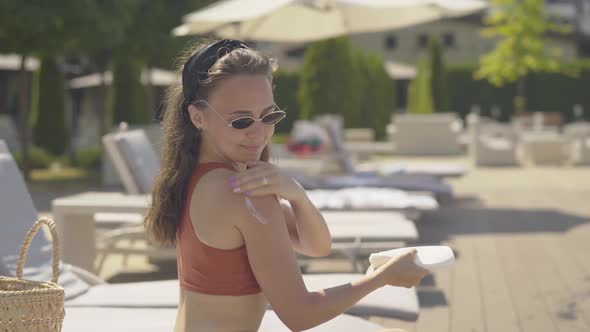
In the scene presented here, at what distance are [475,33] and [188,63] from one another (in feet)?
141

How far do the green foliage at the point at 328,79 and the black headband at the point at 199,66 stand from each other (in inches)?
799

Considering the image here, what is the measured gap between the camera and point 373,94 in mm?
26500

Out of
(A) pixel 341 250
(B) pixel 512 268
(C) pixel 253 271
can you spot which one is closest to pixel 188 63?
(C) pixel 253 271

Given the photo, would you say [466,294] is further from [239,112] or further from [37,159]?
[37,159]

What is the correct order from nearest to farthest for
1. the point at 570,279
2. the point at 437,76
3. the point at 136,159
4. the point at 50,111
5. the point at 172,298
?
the point at 172,298, the point at 570,279, the point at 136,159, the point at 50,111, the point at 437,76

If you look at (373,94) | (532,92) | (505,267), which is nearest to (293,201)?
(505,267)

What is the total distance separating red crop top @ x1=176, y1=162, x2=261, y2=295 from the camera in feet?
7.60

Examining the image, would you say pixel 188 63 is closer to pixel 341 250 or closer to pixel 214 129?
pixel 214 129

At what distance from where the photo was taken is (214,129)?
2.36 m

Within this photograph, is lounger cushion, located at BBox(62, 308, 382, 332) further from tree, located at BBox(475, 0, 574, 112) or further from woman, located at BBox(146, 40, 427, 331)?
tree, located at BBox(475, 0, 574, 112)

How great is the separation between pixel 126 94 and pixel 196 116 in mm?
18334

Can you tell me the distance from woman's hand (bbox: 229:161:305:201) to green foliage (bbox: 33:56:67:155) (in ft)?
66.2

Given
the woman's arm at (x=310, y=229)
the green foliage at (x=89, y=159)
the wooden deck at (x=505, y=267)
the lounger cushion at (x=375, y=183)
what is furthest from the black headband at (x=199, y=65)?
the green foliage at (x=89, y=159)

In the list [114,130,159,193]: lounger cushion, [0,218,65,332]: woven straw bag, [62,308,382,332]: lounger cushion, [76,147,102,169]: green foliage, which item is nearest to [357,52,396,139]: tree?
[76,147,102,169]: green foliage
